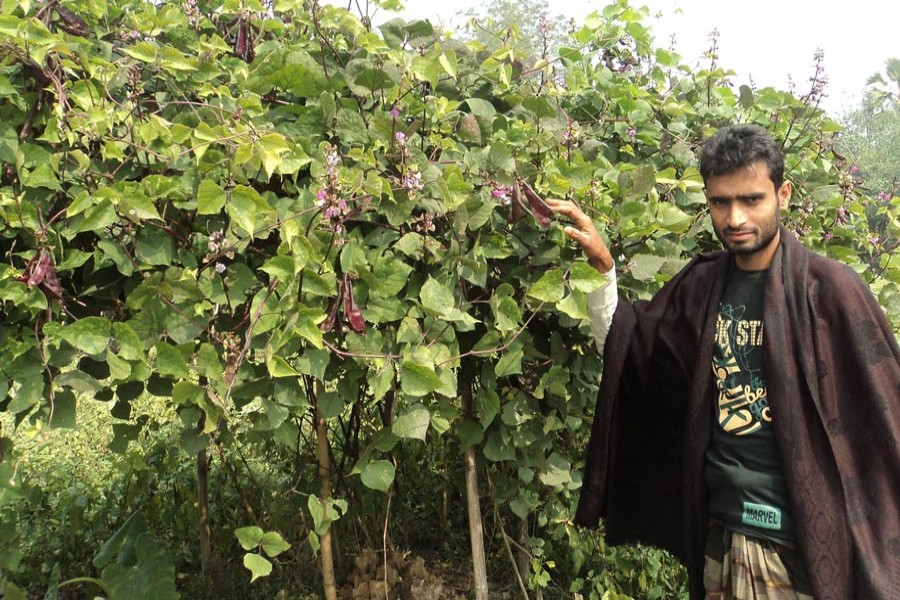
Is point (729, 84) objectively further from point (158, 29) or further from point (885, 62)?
point (885, 62)

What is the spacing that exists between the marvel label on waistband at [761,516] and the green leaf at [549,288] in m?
0.60

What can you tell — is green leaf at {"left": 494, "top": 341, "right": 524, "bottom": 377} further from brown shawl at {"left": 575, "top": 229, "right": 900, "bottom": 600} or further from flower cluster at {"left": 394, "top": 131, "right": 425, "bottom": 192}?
flower cluster at {"left": 394, "top": 131, "right": 425, "bottom": 192}

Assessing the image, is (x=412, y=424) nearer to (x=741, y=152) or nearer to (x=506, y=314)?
(x=506, y=314)

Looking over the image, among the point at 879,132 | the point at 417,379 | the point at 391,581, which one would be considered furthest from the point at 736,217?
the point at 879,132

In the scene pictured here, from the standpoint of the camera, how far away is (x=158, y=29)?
1812 millimetres

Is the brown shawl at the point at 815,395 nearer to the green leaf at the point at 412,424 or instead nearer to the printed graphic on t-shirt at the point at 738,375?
the printed graphic on t-shirt at the point at 738,375

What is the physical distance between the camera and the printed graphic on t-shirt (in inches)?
68.6

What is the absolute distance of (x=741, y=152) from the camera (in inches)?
67.0

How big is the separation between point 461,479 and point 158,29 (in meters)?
2.09

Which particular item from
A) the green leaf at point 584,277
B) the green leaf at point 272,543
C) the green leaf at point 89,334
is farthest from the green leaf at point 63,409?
the green leaf at point 584,277

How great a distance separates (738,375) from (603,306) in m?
0.34

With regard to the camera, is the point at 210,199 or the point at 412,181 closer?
the point at 210,199

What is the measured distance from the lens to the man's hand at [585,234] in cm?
176

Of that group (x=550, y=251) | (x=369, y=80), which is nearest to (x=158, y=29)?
(x=369, y=80)
